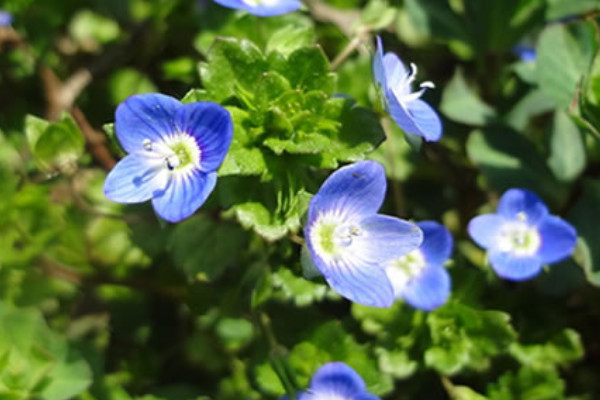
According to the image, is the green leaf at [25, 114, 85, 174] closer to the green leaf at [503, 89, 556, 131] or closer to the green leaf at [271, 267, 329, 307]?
the green leaf at [271, 267, 329, 307]

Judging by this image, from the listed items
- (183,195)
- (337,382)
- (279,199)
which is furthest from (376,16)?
(337,382)

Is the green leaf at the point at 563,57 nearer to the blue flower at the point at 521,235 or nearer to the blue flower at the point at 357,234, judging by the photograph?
the blue flower at the point at 521,235

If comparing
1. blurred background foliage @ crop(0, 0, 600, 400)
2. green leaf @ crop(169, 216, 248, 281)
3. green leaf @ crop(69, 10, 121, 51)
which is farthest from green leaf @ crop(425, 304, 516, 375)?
green leaf @ crop(69, 10, 121, 51)

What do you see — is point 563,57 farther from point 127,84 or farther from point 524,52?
point 127,84

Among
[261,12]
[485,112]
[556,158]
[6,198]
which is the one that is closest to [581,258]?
[556,158]

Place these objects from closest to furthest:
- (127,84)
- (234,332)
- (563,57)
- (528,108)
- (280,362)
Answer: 1. (280,362)
2. (563,57)
3. (234,332)
4. (528,108)
5. (127,84)

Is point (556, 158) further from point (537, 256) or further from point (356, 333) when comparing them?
point (356, 333)
